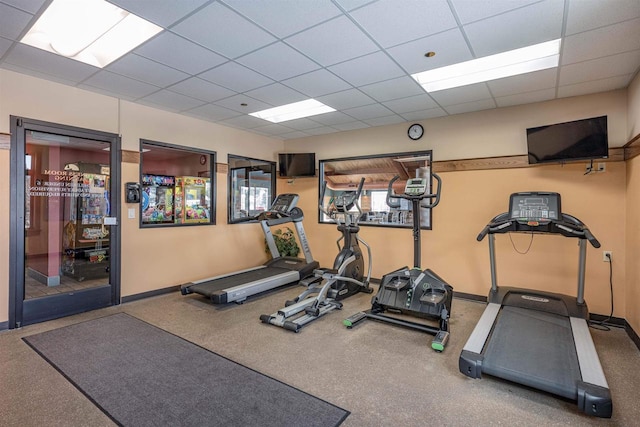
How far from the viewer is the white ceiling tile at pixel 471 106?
4297 millimetres

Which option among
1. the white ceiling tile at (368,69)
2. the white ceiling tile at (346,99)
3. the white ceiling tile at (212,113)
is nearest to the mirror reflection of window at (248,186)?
the white ceiling tile at (212,113)

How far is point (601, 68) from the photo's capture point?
10.6ft

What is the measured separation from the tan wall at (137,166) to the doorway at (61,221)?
95 millimetres

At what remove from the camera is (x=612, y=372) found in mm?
2717

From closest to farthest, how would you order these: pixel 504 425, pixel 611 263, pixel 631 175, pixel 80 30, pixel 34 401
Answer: pixel 504 425 → pixel 34 401 → pixel 80 30 → pixel 631 175 → pixel 611 263

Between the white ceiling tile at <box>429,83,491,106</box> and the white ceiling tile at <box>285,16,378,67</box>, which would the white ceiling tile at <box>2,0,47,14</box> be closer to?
the white ceiling tile at <box>285,16,378,67</box>

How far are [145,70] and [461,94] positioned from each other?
148 inches

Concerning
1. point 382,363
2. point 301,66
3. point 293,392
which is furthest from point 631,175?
point 293,392

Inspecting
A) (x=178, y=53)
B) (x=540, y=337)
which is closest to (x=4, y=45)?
(x=178, y=53)

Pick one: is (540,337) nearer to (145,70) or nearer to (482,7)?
(482,7)

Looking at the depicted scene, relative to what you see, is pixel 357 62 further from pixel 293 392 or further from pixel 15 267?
pixel 15 267

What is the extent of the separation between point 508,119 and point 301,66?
3103 millimetres

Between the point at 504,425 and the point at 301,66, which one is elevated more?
the point at 301,66

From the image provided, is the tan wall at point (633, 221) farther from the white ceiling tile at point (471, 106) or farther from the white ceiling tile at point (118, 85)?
the white ceiling tile at point (118, 85)
